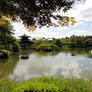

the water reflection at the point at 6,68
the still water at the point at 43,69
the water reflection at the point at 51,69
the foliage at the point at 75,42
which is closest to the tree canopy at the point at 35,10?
the still water at the point at 43,69

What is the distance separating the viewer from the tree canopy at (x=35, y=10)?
170cm

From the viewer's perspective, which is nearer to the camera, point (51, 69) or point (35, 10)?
point (35, 10)

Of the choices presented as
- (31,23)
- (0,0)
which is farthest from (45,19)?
(0,0)

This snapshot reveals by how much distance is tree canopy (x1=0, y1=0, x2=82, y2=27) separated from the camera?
1.70 meters

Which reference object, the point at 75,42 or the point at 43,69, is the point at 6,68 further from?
the point at 75,42

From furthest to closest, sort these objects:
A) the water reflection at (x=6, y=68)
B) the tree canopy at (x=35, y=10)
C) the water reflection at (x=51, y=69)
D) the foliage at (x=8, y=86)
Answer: the water reflection at (x=6, y=68)
the water reflection at (x=51, y=69)
the foliage at (x=8, y=86)
the tree canopy at (x=35, y=10)

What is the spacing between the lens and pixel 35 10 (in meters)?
1.82

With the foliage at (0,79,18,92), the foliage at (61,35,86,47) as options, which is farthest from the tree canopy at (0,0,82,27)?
the foliage at (61,35,86,47)

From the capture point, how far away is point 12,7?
188 centimetres

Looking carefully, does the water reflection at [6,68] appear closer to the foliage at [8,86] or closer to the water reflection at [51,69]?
the water reflection at [51,69]

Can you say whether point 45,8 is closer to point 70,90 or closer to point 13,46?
point 70,90

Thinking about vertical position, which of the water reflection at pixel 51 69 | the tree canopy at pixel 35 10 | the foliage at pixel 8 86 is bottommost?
the water reflection at pixel 51 69

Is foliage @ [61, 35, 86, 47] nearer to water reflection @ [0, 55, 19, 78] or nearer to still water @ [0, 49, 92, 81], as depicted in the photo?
still water @ [0, 49, 92, 81]

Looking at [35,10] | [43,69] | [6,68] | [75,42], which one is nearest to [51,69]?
[43,69]
